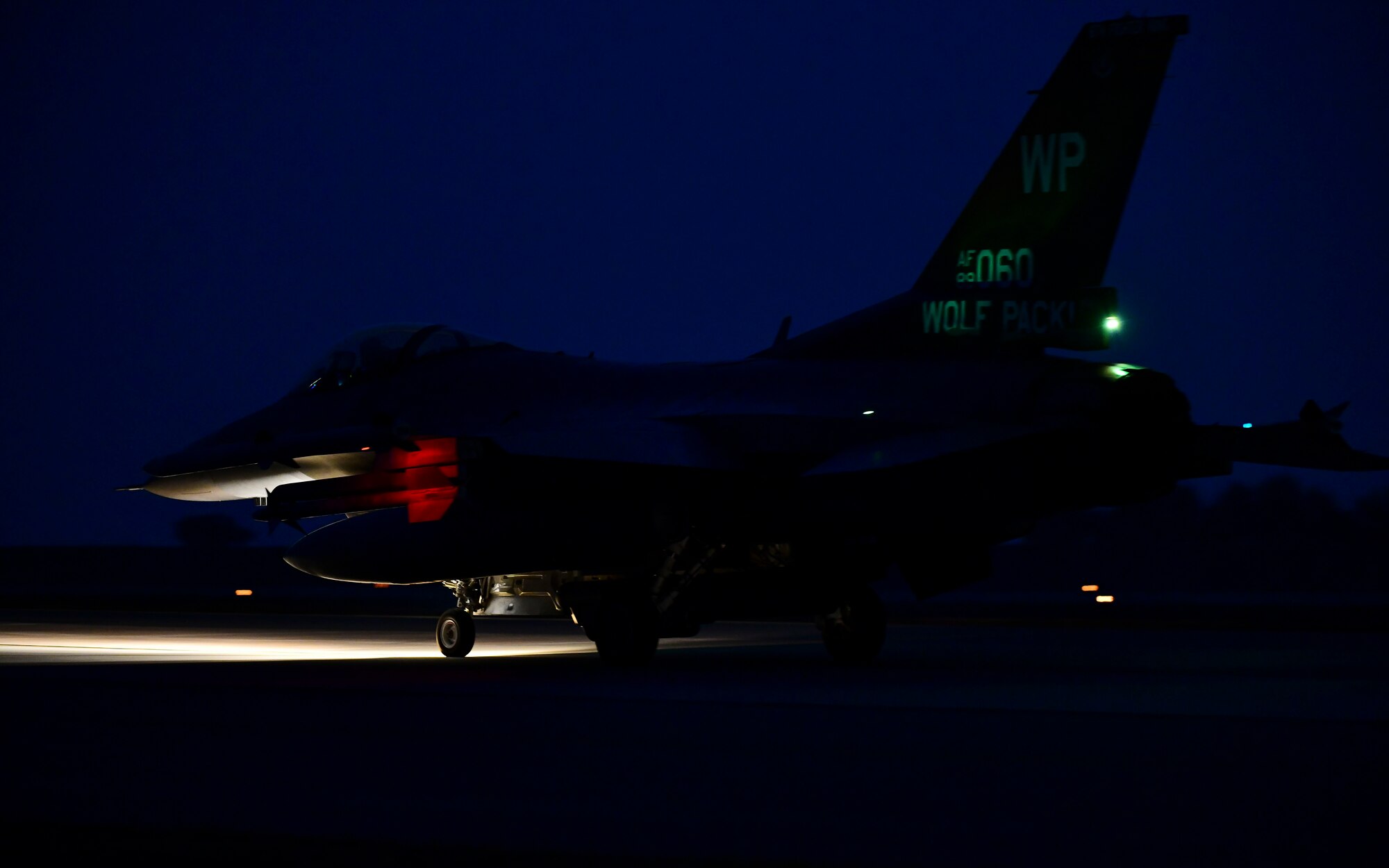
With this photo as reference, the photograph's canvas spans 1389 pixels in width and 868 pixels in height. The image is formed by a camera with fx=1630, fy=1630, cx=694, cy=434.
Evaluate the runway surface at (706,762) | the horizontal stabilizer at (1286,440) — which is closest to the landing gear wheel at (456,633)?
the runway surface at (706,762)

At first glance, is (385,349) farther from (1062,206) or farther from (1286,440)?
(1286,440)

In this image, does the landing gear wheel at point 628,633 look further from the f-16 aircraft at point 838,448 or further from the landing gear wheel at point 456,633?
the landing gear wheel at point 456,633

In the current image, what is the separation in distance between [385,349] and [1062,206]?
7492 mm

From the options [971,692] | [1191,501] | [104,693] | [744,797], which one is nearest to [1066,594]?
[1191,501]

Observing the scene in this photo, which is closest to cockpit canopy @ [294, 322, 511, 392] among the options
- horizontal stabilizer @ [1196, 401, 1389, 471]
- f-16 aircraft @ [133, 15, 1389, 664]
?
f-16 aircraft @ [133, 15, 1389, 664]

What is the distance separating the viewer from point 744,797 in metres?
7.12

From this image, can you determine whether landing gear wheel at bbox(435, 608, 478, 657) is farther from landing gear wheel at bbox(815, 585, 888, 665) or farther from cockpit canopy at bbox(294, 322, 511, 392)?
landing gear wheel at bbox(815, 585, 888, 665)

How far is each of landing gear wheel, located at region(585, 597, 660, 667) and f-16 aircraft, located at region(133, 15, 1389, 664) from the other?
0.08 ft

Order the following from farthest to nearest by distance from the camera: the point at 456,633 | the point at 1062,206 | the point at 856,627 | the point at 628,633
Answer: the point at 456,633
the point at 856,627
the point at 628,633
the point at 1062,206

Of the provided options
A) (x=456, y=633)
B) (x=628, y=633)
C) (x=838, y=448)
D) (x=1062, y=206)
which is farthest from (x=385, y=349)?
(x=1062, y=206)

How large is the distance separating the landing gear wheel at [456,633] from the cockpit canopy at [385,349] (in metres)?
2.68

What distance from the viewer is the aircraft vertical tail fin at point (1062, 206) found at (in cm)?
1358

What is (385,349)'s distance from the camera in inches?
688

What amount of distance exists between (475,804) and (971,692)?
578cm
